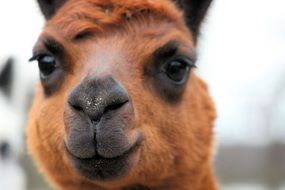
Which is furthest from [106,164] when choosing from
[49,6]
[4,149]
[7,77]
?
[4,149]

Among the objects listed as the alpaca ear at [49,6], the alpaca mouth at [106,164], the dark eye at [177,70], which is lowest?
the alpaca mouth at [106,164]

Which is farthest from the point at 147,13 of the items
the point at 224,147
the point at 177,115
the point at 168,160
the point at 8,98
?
the point at 224,147

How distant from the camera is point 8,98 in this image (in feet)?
49.4

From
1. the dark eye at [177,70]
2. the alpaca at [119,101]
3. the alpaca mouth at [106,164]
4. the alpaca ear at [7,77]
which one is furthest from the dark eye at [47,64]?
the alpaca ear at [7,77]

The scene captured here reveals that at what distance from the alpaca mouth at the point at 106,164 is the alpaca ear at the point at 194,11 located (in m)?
1.59

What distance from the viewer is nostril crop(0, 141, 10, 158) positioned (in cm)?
1479

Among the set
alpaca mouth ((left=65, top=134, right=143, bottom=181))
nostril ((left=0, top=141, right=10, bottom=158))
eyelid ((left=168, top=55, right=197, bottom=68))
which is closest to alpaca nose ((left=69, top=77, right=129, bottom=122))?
alpaca mouth ((left=65, top=134, right=143, bottom=181))

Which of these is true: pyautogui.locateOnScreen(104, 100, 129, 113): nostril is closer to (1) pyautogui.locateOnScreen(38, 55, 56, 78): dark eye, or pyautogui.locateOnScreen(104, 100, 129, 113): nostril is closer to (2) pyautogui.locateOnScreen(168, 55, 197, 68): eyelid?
(2) pyautogui.locateOnScreen(168, 55, 197, 68): eyelid

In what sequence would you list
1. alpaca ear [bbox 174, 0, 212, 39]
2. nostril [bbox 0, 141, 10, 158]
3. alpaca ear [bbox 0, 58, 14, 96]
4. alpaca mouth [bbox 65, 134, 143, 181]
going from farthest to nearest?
nostril [bbox 0, 141, 10, 158] < alpaca ear [bbox 0, 58, 14, 96] < alpaca ear [bbox 174, 0, 212, 39] < alpaca mouth [bbox 65, 134, 143, 181]

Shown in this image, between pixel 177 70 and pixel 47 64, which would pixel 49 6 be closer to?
pixel 47 64

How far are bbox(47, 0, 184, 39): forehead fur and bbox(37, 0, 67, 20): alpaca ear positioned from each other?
10.8 inches

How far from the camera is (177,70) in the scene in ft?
18.4

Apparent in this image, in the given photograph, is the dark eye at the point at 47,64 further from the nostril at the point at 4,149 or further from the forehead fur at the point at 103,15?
the nostril at the point at 4,149

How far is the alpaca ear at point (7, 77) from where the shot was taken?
44.1 ft
